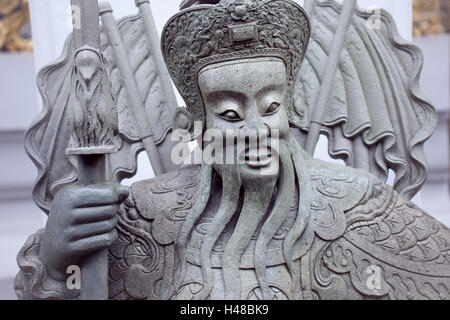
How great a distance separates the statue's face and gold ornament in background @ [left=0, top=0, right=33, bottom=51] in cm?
244

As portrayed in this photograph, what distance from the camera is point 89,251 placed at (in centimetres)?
199

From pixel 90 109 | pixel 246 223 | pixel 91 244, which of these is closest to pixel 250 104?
pixel 246 223

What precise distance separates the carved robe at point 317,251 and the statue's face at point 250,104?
0.54 feet

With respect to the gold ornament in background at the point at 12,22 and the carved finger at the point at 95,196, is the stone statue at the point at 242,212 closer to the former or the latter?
the carved finger at the point at 95,196

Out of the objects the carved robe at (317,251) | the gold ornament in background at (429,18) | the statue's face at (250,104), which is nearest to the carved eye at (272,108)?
the statue's face at (250,104)

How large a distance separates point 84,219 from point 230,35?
0.56 meters

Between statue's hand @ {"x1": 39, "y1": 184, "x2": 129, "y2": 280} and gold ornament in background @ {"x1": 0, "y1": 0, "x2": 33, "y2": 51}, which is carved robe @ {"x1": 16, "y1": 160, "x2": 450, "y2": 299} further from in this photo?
gold ornament in background @ {"x1": 0, "y1": 0, "x2": 33, "y2": 51}

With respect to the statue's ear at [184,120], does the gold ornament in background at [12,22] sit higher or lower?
higher

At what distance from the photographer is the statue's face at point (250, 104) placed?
2039mm

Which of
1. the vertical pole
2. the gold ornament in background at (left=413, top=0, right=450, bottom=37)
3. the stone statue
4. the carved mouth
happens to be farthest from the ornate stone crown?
the gold ornament in background at (left=413, top=0, right=450, bottom=37)

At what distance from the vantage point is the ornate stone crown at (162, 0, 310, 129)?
2.05 metres

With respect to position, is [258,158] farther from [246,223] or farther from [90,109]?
[90,109]

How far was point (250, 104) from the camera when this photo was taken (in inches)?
81.0

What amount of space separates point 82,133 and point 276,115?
0.48 metres
